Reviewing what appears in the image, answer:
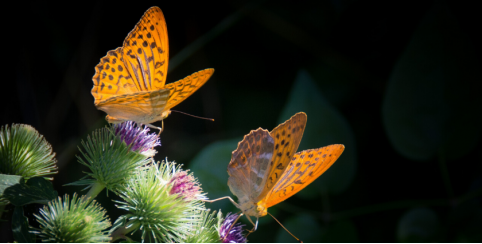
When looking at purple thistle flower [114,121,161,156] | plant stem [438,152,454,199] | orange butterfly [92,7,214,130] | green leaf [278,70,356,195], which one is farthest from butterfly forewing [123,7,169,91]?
plant stem [438,152,454,199]

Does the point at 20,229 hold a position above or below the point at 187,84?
below

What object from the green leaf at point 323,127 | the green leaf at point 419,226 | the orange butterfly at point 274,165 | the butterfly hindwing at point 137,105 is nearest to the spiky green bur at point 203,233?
the orange butterfly at point 274,165

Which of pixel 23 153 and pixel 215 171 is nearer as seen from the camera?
pixel 23 153

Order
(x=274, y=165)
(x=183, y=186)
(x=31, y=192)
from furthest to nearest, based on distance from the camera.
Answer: (x=274, y=165), (x=183, y=186), (x=31, y=192)

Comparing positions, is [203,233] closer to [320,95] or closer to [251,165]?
[251,165]

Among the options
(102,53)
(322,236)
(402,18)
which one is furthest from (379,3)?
(102,53)

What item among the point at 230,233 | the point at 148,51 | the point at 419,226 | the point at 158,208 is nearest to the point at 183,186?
the point at 158,208
